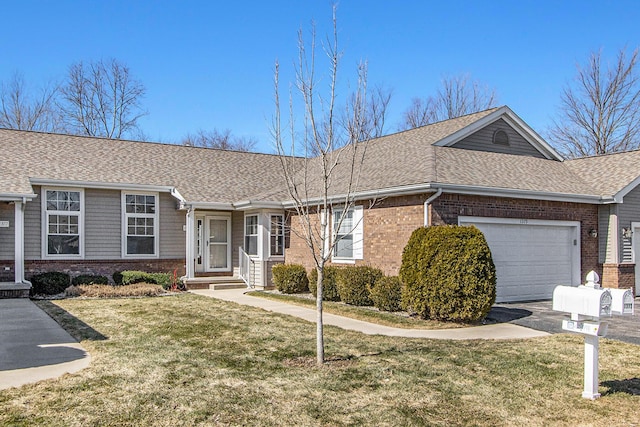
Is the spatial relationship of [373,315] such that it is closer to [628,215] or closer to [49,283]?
[628,215]

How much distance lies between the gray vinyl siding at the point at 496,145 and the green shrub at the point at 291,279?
5.99m

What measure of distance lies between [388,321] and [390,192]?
3531mm

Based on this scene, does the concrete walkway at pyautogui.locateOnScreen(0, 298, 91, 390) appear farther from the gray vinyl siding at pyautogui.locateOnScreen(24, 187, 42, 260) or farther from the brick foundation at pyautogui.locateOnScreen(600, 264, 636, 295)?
the brick foundation at pyautogui.locateOnScreen(600, 264, 636, 295)

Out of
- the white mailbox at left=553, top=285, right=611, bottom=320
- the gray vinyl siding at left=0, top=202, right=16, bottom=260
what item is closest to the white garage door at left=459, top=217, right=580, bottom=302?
the white mailbox at left=553, top=285, right=611, bottom=320

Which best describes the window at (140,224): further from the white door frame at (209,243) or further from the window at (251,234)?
the window at (251,234)

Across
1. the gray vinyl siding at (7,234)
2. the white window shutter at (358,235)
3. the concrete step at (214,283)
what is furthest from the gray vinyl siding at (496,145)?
the gray vinyl siding at (7,234)

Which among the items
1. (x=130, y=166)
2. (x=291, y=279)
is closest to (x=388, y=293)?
(x=291, y=279)

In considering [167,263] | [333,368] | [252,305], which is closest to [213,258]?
[167,263]

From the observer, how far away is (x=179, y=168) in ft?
67.8

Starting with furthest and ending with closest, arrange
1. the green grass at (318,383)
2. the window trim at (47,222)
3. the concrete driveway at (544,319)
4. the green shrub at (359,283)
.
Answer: the window trim at (47,222) < the green shrub at (359,283) < the concrete driveway at (544,319) < the green grass at (318,383)

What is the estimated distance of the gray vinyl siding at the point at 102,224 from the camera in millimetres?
17500

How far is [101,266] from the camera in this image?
58.0 feet

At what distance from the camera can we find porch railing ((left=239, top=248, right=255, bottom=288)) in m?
18.4

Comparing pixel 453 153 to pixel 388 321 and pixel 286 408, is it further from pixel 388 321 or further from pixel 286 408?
pixel 286 408
